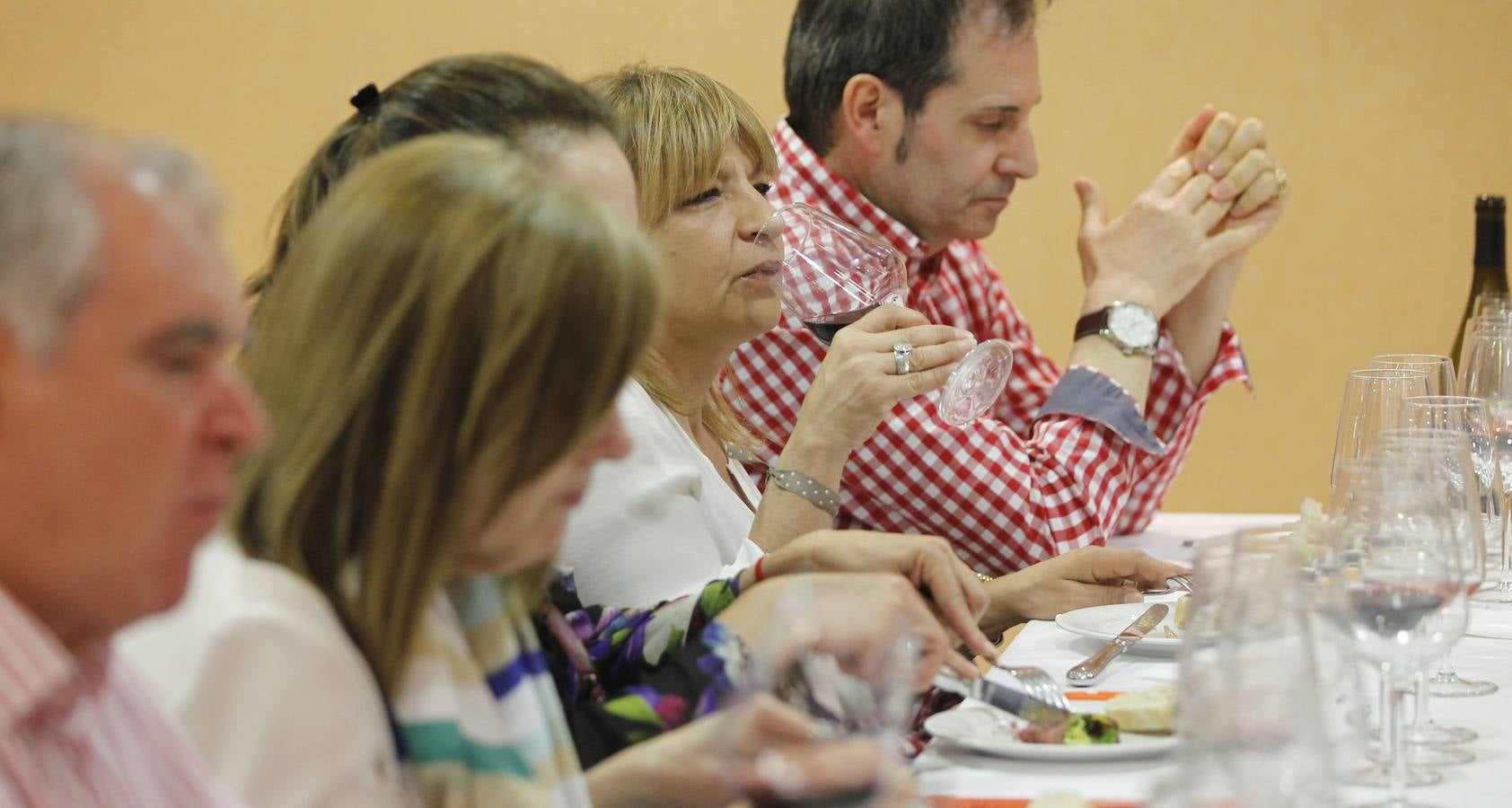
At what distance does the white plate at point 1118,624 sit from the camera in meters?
1.54

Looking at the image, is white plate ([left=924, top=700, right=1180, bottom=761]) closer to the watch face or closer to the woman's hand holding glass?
the woman's hand holding glass

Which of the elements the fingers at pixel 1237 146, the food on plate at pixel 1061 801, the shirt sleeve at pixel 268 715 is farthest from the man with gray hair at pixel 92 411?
the fingers at pixel 1237 146

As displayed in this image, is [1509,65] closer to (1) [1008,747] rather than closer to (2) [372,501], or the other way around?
(1) [1008,747]

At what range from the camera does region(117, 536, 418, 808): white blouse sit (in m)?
0.78

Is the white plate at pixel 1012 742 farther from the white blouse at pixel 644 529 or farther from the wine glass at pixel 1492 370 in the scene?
the wine glass at pixel 1492 370

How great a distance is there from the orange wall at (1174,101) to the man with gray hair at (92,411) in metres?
3.34

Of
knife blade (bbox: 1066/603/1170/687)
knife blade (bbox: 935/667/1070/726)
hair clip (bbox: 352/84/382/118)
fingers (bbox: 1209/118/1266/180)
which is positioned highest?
hair clip (bbox: 352/84/382/118)

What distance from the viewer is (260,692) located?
78 centimetres

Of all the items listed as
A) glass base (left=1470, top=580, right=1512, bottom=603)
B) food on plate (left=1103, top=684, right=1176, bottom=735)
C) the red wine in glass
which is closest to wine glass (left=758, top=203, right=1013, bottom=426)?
the red wine in glass

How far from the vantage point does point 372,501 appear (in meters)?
0.84

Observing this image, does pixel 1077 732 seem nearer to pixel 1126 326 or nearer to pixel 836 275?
pixel 836 275

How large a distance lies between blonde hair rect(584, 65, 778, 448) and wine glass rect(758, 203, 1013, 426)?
119 millimetres

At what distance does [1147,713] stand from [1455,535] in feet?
0.83

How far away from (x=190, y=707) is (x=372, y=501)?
5.4 inches
